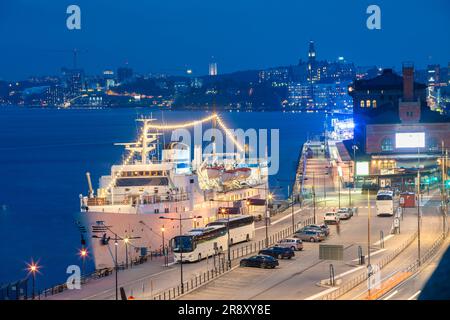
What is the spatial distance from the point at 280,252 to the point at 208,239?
1.89m

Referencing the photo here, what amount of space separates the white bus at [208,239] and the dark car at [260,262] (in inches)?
58.5

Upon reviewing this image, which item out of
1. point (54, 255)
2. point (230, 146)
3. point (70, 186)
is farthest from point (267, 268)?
point (230, 146)

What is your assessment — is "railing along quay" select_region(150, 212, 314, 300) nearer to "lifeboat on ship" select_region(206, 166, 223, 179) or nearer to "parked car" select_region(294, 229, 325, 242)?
"parked car" select_region(294, 229, 325, 242)

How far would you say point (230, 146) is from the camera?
7331 cm

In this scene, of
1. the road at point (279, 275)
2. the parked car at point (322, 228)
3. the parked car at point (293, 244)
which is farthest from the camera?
the parked car at point (322, 228)

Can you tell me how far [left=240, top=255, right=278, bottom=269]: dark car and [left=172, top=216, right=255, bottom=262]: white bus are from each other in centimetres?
148

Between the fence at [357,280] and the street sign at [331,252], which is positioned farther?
the street sign at [331,252]

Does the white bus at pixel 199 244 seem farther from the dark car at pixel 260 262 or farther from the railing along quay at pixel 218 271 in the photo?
the dark car at pixel 260 262

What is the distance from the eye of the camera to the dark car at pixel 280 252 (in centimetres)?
1848

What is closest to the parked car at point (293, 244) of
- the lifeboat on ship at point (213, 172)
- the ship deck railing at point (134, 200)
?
the ship deck railing at point (134, 200)

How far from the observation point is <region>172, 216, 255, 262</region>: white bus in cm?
1886

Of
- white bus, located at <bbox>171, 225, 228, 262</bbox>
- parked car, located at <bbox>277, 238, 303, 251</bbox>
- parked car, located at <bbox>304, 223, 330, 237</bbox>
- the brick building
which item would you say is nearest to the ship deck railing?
white bus, located at <bbox>171, 225, 228, 262</bbox>

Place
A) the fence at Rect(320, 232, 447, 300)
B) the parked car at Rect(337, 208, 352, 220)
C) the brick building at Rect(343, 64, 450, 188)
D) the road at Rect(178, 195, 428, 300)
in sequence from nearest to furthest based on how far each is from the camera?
the fence at Rect(320, 232, 447, 300) < the road at Rect(178, 195, 428, 300) < the parked car at Rect(337, 208, 352, 220) < the brick building at Rect(343, 64, 450, 188)
